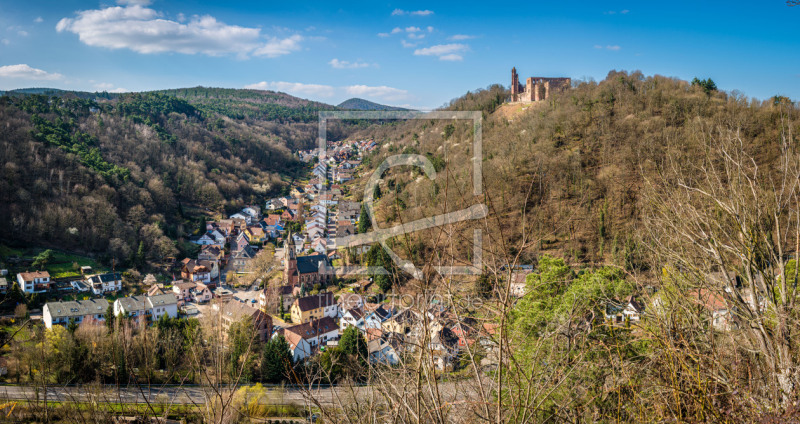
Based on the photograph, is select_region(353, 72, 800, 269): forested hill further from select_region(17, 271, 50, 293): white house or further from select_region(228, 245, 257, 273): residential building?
select_region(17, 271, 50, 293): white house

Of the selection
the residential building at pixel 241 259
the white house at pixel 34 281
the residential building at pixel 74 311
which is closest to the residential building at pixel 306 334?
the residential building at pixel 74 311

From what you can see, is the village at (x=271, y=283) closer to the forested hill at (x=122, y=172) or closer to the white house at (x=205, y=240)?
the white house at (x=205, y=240)

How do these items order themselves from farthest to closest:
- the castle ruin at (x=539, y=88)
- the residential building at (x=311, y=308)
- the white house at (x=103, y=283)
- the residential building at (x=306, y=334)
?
the castle ruin at (x=539, y=88), the white house at (x=103, y=283), the residential building at (x=311, y=308), the residential building at (x=306, y=334)

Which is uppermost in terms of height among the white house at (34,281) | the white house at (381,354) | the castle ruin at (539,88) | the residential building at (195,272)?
the castle ruin at (539,88)

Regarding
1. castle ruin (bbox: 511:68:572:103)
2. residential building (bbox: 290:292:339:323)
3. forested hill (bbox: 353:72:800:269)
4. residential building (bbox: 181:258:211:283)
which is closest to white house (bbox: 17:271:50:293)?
residential building (bbox: 181:258:211:283)

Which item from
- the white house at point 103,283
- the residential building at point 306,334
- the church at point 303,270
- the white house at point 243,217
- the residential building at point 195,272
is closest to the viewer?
the residential building at point 306,334

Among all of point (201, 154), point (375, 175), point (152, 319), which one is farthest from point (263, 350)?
point (201, 154)
